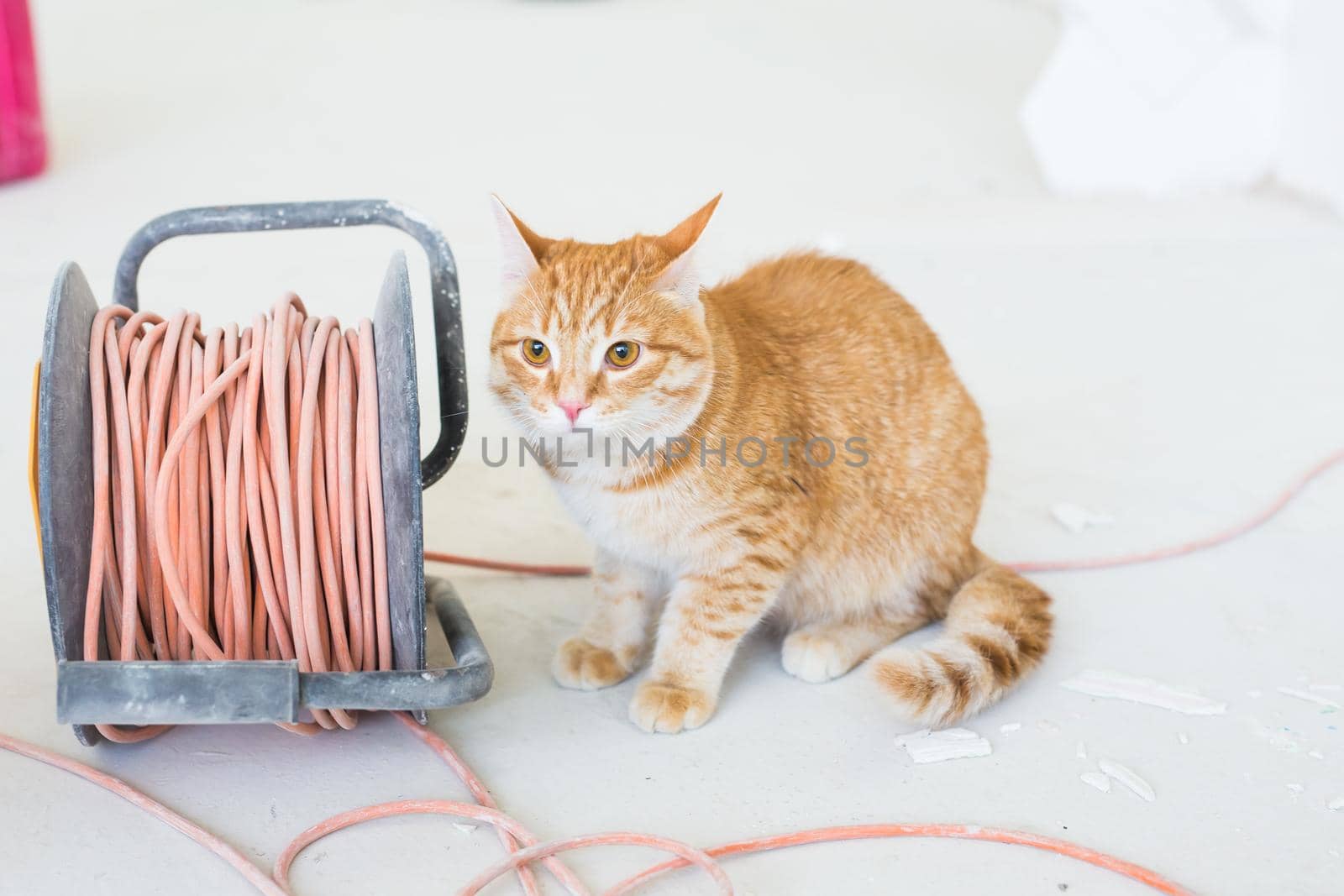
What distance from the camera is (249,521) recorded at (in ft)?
6.38

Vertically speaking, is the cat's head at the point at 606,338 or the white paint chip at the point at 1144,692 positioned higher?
the cat's head at the point at 606,338

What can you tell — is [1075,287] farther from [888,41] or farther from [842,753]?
[888,41]

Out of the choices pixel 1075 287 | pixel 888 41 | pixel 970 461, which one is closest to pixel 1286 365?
pixel 1075 287

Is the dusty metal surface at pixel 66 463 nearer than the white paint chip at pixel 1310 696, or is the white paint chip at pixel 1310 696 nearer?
the dusty metal surface at pixel 66 463

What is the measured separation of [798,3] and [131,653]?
775 centimetres

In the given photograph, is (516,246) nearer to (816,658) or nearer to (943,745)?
(816,658)

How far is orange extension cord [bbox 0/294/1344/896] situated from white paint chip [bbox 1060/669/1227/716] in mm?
472

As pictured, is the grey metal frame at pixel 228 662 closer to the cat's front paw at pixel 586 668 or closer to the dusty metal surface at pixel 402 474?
the dusty metal surface at pixel 402 474

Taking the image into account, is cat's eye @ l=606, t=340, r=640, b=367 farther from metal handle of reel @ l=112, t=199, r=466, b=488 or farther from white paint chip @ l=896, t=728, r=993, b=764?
white paint chip @ l=896, t=728, r=993, b=764

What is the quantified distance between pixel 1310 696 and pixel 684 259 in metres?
1.36

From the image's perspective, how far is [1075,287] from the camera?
4.52 m

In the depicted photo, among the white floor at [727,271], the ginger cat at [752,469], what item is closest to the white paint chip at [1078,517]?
the white floor at [727,271]

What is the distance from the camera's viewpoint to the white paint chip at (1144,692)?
2270 mm

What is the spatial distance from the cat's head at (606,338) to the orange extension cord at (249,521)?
0.25 meters
